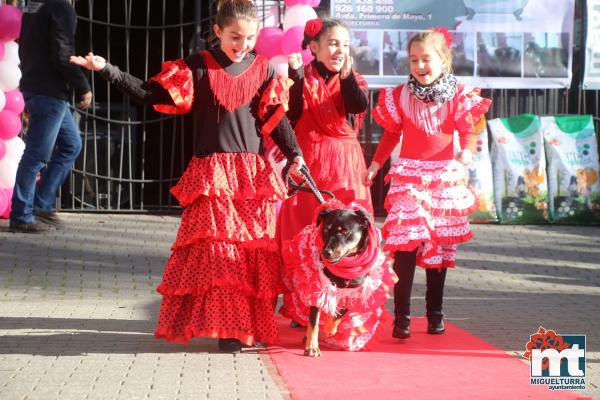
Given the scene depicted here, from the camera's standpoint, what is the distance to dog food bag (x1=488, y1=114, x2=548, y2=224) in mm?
11859

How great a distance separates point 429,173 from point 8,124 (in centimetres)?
487

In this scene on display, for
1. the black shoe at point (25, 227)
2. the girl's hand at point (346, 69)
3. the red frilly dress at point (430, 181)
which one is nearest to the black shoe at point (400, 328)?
the red frilly dress at point (430, 181)

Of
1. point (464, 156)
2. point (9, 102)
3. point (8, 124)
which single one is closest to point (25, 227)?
point (8, 124)

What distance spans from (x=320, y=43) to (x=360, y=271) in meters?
1.50

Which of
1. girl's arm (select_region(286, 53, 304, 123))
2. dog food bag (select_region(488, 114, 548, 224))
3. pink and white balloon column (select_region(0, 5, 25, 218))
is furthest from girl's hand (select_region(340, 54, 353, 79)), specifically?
dog food bag (select_region(488, 114, 548, 224))

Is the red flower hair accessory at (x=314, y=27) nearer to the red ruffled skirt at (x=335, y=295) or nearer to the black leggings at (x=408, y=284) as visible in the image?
the red ruffled skirt at (x=335, y=295)

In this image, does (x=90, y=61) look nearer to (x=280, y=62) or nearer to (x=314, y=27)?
(x=314, y=27)

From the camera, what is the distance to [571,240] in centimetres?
1120

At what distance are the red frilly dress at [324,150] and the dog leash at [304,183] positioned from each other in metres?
0.20

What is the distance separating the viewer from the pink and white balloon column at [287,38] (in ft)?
24.4

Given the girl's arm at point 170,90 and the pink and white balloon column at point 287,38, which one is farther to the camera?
the pink and white balloon column at point 287,38

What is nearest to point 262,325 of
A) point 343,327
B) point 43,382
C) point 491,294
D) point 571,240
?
point 343,327

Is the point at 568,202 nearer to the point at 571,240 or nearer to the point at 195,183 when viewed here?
the point at 571,240

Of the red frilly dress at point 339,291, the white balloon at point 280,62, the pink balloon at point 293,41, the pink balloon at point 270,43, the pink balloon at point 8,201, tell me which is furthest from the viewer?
the pink balloon at point 8,201
